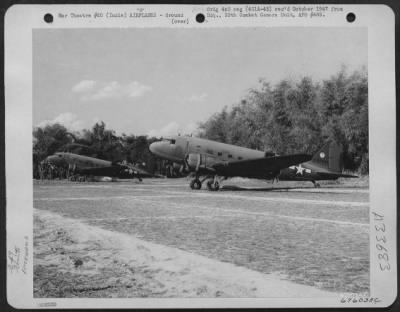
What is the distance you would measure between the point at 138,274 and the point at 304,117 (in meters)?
6.23

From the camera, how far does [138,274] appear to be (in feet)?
19.9

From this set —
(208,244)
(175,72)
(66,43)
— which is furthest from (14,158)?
(208,244)

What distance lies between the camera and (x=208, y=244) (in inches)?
263

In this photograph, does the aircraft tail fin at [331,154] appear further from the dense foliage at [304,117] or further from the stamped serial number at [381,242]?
the stamped serial number at [381,242]

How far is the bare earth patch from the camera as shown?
5902 millimetres

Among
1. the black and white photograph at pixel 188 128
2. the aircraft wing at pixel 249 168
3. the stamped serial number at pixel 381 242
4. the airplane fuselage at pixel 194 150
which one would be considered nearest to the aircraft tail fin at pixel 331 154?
the black and white photograph at pixel 188 128

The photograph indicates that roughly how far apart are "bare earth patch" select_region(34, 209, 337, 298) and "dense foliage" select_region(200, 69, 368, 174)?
321 centimetres

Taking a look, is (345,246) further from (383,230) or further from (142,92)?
(142,92)

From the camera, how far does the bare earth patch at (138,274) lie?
590 centimetres

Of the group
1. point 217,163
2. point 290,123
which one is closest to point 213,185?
point 217,163

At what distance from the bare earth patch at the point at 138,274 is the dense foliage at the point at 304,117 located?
3212mm

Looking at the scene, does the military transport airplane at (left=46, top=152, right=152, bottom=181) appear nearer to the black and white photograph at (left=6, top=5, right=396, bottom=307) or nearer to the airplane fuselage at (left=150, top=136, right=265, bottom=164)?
the airplane fuselage at (left=150, top=136, right=265, bottom=164)

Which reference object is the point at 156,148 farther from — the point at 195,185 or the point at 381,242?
the point at 381,242

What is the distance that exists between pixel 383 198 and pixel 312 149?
4.44 metres
